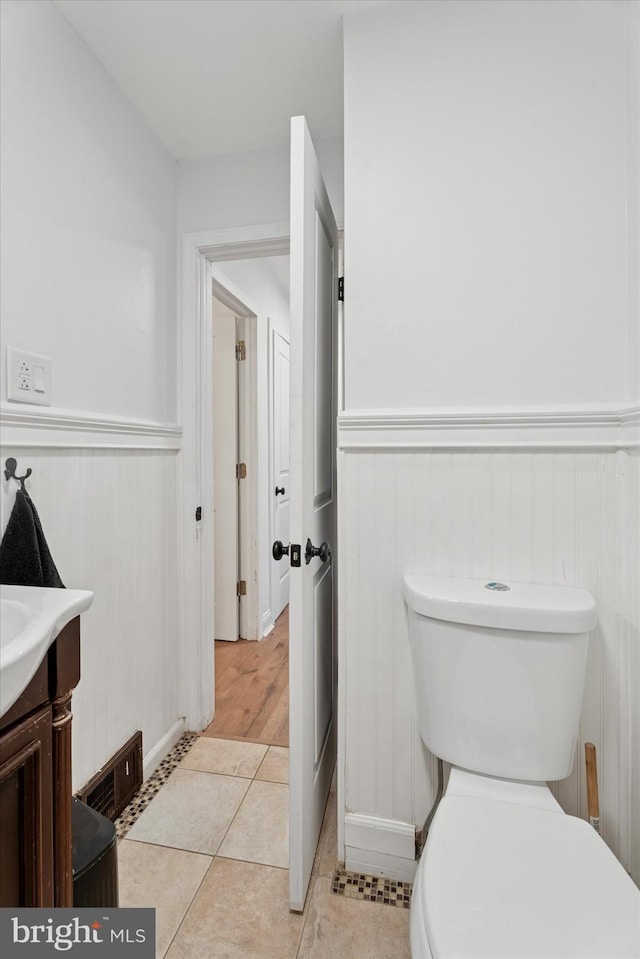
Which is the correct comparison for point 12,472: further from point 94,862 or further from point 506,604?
point 506,604

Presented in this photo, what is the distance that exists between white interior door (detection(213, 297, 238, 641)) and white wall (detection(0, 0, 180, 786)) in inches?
39.0

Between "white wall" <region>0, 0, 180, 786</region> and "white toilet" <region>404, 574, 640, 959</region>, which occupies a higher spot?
"white wall" <region>0, 0, 180, 786</region>

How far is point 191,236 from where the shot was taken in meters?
2.00

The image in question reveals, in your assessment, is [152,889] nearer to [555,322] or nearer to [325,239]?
[555,322]

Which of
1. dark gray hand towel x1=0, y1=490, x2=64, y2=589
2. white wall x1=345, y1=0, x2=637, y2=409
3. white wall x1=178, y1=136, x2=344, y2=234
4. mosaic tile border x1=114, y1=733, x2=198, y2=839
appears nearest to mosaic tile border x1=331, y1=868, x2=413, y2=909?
mosaic tile border x1=114, y1=733, x2=198, y2=839

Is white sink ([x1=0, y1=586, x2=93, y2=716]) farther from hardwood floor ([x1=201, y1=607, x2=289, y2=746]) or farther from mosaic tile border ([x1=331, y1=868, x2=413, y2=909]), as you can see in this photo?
hardwood floor ([x1=201, y1=607, x2=289, y2=746])

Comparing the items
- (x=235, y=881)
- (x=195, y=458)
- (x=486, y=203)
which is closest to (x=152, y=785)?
(x=235, y=881)

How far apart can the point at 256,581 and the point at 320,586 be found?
158 centimetres

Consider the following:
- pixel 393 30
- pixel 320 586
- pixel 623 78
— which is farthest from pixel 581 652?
pixel 393 30

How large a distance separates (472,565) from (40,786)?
1.01 meters

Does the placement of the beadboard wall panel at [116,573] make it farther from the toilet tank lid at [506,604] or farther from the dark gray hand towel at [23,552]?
the toilet tank lid at [506,604]

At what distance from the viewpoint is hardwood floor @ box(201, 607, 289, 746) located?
2088 mm

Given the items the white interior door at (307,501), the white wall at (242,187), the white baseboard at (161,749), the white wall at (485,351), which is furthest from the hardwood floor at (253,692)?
the white wall at (242,187)

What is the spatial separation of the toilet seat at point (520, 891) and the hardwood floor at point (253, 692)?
1239mm
